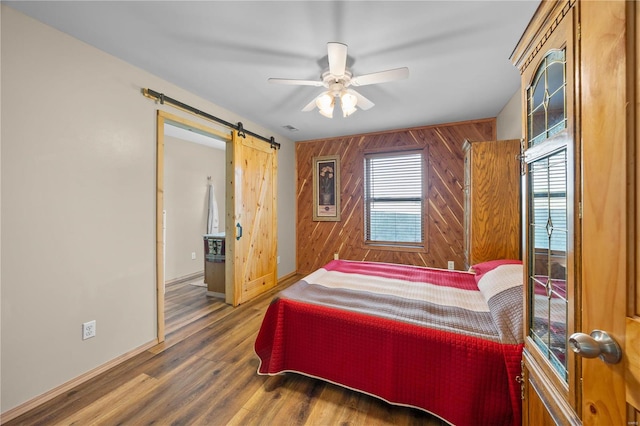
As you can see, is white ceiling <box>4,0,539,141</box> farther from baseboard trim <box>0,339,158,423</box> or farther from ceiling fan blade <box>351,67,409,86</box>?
baseboard trim <box>0,339,158,423</box>

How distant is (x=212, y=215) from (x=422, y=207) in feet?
13.2

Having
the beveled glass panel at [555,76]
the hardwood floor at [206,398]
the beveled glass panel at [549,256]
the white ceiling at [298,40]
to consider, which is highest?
the white ceiling at [298,40]

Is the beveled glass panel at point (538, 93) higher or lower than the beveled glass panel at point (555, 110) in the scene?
higher

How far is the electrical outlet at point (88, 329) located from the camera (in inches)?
78.0

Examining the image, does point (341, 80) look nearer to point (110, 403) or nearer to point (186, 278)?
point (110, 403)

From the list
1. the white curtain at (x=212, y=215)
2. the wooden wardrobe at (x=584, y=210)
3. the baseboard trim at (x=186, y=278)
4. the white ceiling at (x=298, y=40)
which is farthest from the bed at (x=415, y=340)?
the white curtain at (x=212, y=215)

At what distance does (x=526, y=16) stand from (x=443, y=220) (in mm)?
2755

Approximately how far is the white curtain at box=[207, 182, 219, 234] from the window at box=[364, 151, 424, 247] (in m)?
3.06

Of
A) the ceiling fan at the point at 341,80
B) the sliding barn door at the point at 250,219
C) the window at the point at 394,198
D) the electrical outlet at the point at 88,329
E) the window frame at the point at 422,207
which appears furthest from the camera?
the window at the point at 394,198

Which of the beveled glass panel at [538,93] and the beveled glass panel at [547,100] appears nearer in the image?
the beveled glass panel at [547,100]

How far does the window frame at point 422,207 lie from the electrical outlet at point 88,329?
3.58 m

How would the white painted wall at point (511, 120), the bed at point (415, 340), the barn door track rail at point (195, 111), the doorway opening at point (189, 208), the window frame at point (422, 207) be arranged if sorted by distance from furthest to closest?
the window frame at point (422, 207), the doorway opening at point (189, 208), the white painted wall at point (511, 120), the barn door track rail at point (195, 111), the bed at point (415, 340)

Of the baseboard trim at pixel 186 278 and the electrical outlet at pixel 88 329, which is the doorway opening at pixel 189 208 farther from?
the electrical outlet at pixel 88 329

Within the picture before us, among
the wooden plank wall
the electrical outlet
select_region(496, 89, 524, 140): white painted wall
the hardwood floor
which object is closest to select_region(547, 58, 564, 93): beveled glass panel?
the hardwood floor
